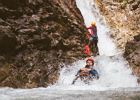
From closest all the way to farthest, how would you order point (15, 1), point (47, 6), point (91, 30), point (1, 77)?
point (1, 77), point (15, 1), point (47, 6), point (91, 30)

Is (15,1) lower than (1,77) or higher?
higher

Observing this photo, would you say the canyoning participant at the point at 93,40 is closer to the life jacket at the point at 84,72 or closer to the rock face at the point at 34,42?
the rock face at the point at 34,42

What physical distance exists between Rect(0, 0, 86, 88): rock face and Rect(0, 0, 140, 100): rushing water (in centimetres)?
63

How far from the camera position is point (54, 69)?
627 inches

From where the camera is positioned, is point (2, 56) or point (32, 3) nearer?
point (2, 56)

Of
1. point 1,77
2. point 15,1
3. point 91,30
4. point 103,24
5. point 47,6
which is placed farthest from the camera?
point 103,24

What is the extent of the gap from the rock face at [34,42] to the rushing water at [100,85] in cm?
63

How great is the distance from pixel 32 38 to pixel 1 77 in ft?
7.27

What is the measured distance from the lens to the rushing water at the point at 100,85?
11055mm

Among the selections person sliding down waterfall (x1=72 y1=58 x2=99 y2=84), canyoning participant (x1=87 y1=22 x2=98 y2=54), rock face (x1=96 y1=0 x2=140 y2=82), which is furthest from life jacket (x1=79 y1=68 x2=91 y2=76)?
rock face (x1=96 y1=0 x2=140 y2=82)

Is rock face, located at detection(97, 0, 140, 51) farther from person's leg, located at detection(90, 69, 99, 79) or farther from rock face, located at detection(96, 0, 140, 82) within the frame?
person's leg, located at detection(90, 69, 99, 79)

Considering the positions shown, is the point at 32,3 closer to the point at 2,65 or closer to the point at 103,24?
the point at 2,65

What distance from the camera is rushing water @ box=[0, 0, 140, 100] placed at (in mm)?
11055

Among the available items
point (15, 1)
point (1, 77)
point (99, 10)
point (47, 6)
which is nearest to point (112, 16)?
point (99, 10)
